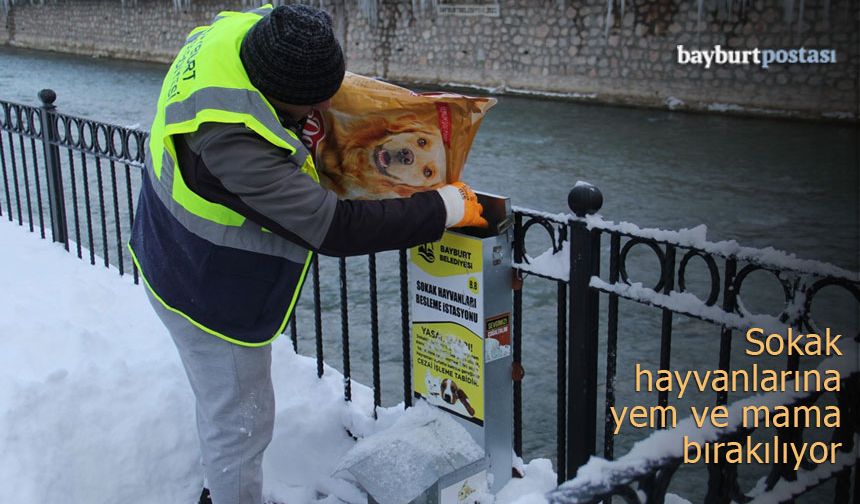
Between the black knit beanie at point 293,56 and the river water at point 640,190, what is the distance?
2.68 metres

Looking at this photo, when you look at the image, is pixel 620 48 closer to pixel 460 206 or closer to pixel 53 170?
pixel 53 170

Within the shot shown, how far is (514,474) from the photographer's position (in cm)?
279

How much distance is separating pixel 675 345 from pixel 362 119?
3838 millimetres

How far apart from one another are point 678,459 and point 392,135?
1.29 m

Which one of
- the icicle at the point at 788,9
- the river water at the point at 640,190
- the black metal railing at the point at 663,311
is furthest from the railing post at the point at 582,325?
the icicle at the point at 788,9

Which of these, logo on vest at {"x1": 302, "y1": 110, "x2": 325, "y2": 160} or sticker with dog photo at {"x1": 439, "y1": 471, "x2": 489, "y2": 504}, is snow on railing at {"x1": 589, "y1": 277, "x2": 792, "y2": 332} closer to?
sticker with dog photo at {"x1": 439, "y1": 471, "x2": 489, "y2": 504}

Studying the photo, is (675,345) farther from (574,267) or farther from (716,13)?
(716,13)

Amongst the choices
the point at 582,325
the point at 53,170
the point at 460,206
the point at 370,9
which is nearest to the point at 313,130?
the point at 460,206

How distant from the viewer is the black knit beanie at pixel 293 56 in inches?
77.5

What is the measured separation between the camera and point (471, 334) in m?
2.53

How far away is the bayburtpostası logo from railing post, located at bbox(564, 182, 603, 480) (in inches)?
520

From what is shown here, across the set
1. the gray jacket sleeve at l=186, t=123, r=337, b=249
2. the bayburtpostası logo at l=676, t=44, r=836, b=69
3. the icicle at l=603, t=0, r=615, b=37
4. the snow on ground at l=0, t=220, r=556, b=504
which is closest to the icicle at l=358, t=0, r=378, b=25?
the icicle at l=603, t=0, r=615, b=37

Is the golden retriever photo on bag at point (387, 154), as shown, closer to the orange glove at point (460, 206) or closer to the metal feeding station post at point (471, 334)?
the orange glove at point (460, 206)

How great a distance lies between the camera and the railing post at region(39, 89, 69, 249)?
4.80m
